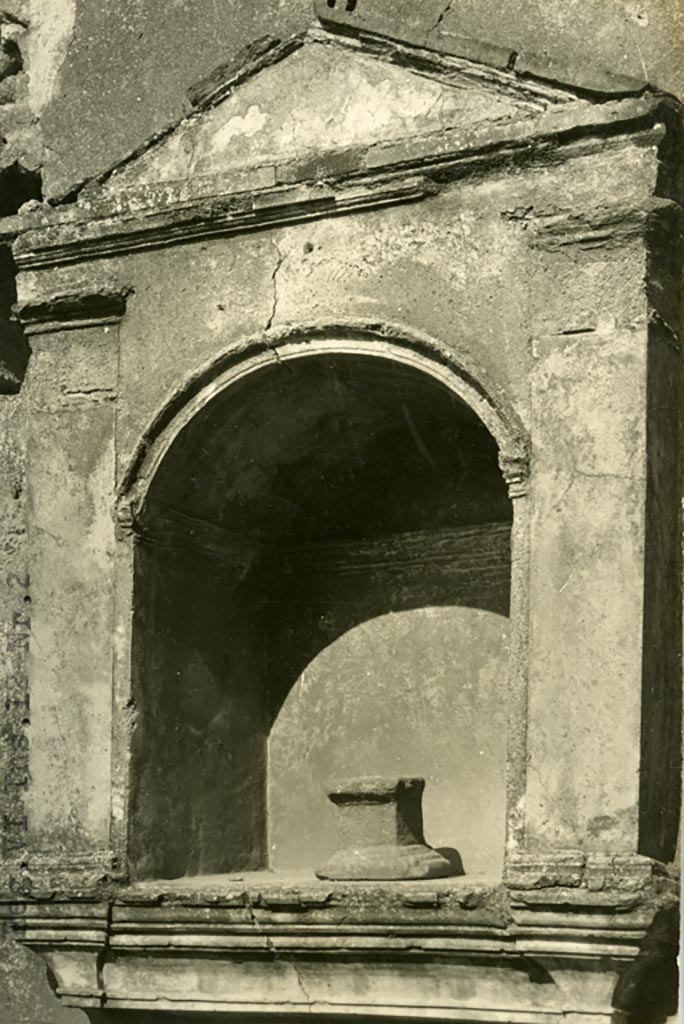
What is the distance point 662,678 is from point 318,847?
1.70 metres

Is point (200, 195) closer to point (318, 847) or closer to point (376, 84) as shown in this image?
point (376, 84)

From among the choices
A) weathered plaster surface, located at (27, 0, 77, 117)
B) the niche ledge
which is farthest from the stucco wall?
the niche ledge

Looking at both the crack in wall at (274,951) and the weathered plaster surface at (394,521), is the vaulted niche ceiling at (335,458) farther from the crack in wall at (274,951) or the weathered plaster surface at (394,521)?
the crack in wall at (274,951)

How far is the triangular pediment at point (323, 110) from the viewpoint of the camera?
6148 millimetres

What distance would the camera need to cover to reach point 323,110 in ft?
21.2

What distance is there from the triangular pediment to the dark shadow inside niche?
0.72 metres

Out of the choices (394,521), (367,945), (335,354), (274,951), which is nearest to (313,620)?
(394,521)

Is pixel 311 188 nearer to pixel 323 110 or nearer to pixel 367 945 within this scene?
pixel 323 110

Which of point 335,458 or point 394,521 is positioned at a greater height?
point 335,458

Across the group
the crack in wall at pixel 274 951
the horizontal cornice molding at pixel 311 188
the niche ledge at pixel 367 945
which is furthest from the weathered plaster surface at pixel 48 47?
the crack in wall at pixel 274 951

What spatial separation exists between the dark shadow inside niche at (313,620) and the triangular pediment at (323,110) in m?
0.72

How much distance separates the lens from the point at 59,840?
6547mm

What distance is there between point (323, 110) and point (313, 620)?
5.90 feet

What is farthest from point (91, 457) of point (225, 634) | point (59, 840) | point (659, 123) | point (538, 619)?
point (659, 123)
